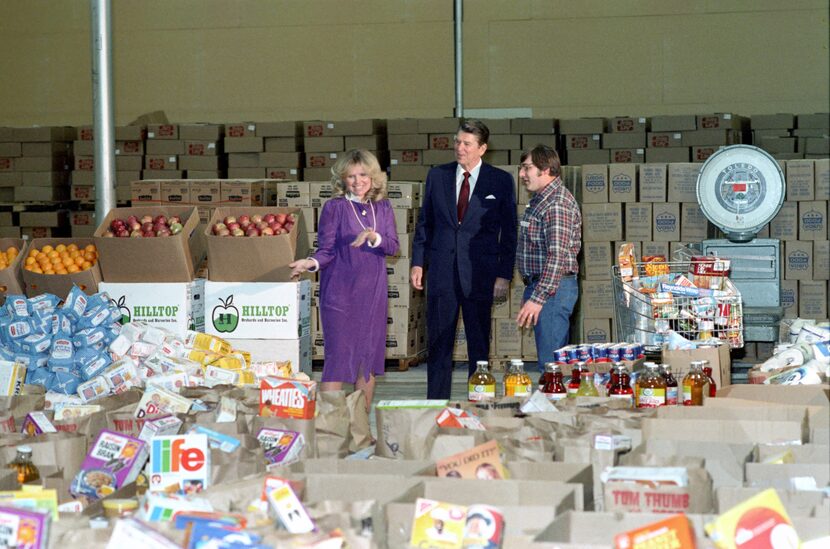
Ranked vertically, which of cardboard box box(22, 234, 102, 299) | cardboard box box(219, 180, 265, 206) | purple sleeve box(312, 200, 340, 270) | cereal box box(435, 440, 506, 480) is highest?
cardboard box box(219, 180, 265, 206)

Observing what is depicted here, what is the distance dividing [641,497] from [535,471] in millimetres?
444

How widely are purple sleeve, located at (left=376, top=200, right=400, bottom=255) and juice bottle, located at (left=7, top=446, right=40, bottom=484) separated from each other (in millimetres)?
2717

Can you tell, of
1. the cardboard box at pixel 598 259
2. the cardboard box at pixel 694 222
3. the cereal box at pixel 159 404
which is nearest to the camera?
the cereal box at pixel 159 404

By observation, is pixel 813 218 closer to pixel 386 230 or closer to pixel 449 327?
pixel 449 327

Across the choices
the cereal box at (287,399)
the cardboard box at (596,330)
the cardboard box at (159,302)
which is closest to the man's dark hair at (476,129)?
the cardboard box at (159,302)

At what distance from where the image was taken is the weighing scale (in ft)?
21.9

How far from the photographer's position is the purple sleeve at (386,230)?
233 inches

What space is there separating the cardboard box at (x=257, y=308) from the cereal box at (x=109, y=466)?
3318 mm

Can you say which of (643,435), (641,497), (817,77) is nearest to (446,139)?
(817,77)

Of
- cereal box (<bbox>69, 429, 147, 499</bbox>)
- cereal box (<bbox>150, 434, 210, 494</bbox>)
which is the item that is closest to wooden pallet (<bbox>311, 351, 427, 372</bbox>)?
cereal box (<bbox>69, 429, 147, 499</bbox>)

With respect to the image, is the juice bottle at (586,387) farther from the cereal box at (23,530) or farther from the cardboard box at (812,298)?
the cardboard box at (812,298)

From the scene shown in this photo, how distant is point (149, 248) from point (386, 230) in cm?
154

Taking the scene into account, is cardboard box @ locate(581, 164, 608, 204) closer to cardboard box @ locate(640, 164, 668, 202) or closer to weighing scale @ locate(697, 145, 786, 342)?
cardboard box @ locate(640, 164, 668, 202)

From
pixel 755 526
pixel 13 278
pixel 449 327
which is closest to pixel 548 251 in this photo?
pixel 449 327
